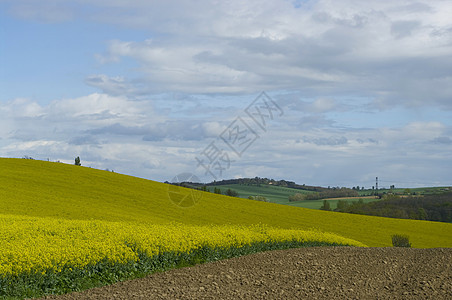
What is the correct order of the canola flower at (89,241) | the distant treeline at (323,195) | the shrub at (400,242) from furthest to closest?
the distant treeline at (323,195)
the shrub at (400,242)
the canola flower at (89,241)

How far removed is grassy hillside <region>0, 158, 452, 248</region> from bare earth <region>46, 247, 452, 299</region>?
11524mm

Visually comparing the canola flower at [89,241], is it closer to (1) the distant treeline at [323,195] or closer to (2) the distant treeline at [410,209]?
(2) the distant treeline at [410,209]

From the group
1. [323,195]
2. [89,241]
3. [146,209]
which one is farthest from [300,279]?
[323,195]

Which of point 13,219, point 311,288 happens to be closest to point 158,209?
point 13,219

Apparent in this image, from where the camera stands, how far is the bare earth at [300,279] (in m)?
11.1

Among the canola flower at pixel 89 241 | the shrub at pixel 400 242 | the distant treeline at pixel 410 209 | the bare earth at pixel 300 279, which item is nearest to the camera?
the bare earth at pixel 300 279

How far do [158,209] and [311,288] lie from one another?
67.1 feet

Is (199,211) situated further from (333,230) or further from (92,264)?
(92,264)

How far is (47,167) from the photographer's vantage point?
141ft

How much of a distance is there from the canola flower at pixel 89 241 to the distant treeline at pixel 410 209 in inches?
1243

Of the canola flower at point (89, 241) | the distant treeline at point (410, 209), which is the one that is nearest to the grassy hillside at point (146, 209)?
the canola flower at point (89, 241)

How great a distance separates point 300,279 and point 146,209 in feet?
64.5

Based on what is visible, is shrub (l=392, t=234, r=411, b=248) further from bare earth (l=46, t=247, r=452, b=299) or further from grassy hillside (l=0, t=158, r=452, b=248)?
bare earth (l=46, t=247, r=452, b=299)

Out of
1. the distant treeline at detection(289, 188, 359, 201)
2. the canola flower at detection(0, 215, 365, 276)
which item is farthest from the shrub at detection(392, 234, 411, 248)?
the distant treeline at detection(289, 188, 359, 201)
